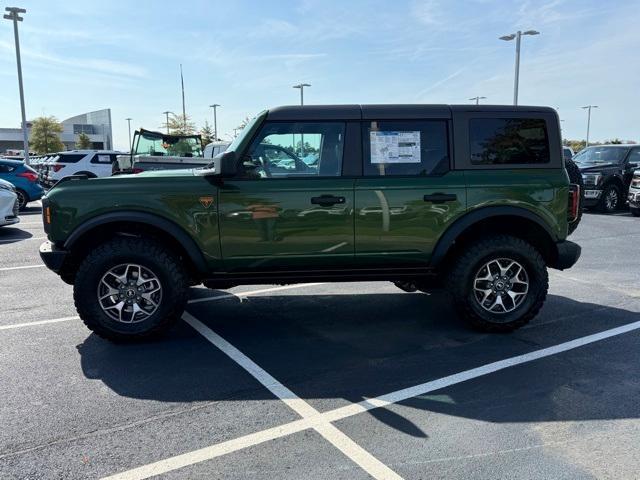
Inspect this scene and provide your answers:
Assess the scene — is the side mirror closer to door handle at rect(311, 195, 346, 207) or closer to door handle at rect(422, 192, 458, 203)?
door handle at rect(311, 195, 346, 207)

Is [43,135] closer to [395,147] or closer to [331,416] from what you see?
[395,147]

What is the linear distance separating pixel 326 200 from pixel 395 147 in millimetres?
782

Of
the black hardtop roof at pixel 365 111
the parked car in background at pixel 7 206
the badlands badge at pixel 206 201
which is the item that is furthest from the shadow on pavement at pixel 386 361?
the parked car in background at pixel 7 206

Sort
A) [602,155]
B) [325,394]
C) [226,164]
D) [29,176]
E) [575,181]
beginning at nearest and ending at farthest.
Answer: [325,394] → [226,164] → [575,181] → [29,176] → [602,155]

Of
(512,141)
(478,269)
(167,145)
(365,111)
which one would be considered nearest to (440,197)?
(478,269)

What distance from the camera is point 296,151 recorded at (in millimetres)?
4566

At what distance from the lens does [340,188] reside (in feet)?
14.6

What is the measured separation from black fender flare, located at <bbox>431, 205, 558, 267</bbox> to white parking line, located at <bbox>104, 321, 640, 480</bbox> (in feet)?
3.44

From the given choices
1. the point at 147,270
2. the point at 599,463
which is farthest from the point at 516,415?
the point at 147,270

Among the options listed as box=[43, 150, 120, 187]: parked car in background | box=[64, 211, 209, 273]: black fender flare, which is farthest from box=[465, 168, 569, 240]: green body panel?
box=[43, 150, 120, 187]: parked car in background

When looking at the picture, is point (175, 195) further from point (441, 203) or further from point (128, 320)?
point (441, 203)

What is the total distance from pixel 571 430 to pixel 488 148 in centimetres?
253

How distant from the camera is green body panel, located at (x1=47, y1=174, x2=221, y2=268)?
14.2 feet

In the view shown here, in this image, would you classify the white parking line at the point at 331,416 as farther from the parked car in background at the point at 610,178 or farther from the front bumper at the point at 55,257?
the parked car in background at the point at 610,178
